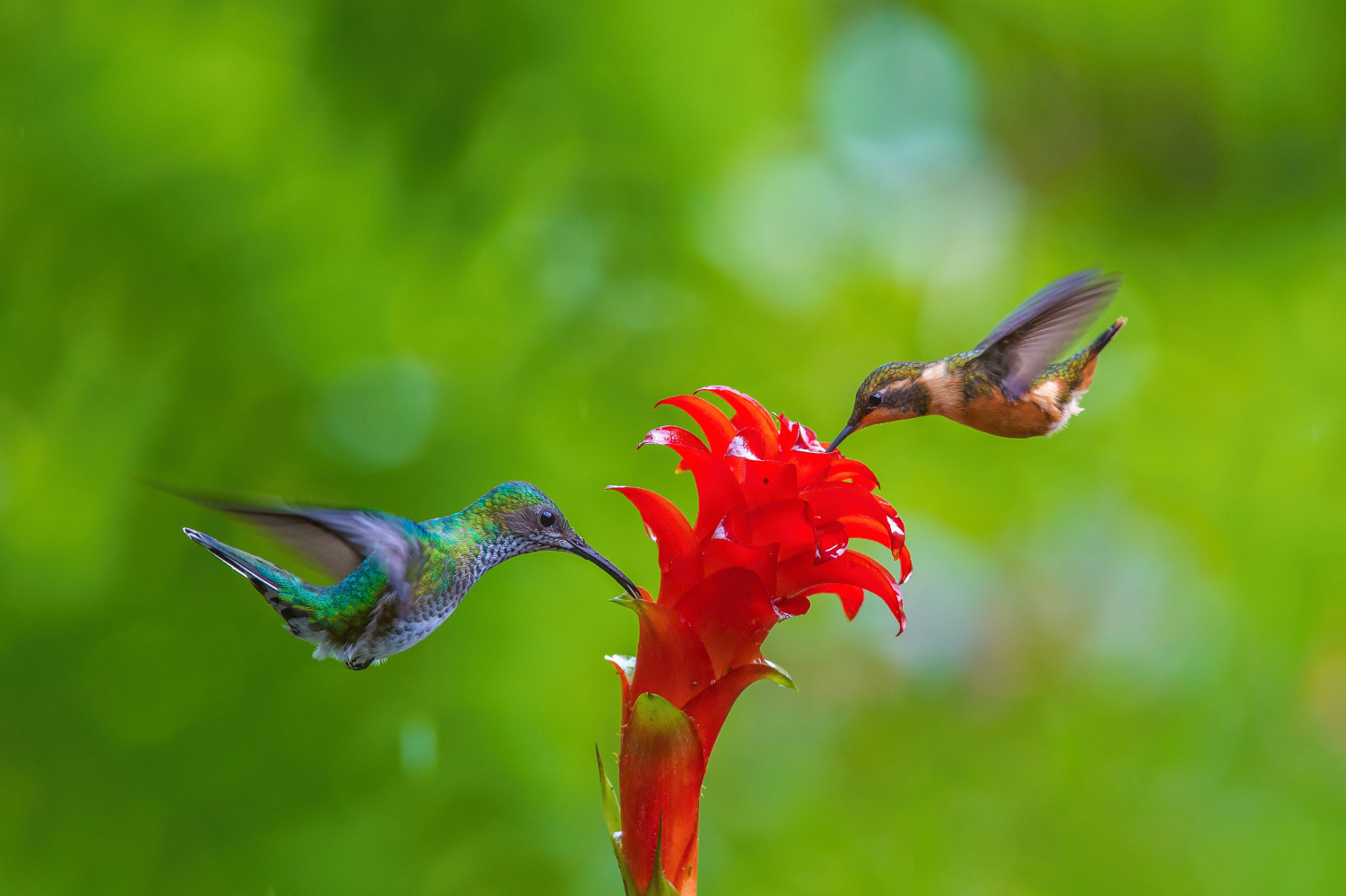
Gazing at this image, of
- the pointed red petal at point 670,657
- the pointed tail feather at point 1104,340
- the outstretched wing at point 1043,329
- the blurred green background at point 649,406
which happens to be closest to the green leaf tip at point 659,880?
the pointed red petal at point 670,657

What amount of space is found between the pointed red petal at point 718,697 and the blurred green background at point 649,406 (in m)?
1.32

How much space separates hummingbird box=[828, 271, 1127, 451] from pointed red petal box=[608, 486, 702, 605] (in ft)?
1.29

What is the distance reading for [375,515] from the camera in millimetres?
1056

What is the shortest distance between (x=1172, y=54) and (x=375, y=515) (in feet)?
7.02

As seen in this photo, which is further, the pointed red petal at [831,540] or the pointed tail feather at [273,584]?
the pointed tail feather at [273,584]

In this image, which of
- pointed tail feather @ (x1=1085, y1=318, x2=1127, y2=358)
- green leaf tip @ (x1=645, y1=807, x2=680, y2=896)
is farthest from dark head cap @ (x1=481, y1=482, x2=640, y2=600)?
pointed tail feather @ (x1=1085, y1=318, x2=1127, y2=358)

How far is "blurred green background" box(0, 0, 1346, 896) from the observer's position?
2084 millimetres

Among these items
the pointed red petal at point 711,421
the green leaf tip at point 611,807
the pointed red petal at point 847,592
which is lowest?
the green leaf tip at point 611,807

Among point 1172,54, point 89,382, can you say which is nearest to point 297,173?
point 89,382

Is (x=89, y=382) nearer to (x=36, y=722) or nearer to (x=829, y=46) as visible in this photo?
(x=36, y=722)

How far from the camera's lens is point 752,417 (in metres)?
0.98

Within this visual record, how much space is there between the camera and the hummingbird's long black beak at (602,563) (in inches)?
39.5

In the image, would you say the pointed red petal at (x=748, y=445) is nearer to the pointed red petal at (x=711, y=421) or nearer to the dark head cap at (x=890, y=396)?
the pointed red petal at (x=711, y=421)

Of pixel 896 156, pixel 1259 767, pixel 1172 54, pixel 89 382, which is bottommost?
pixel 89 382
